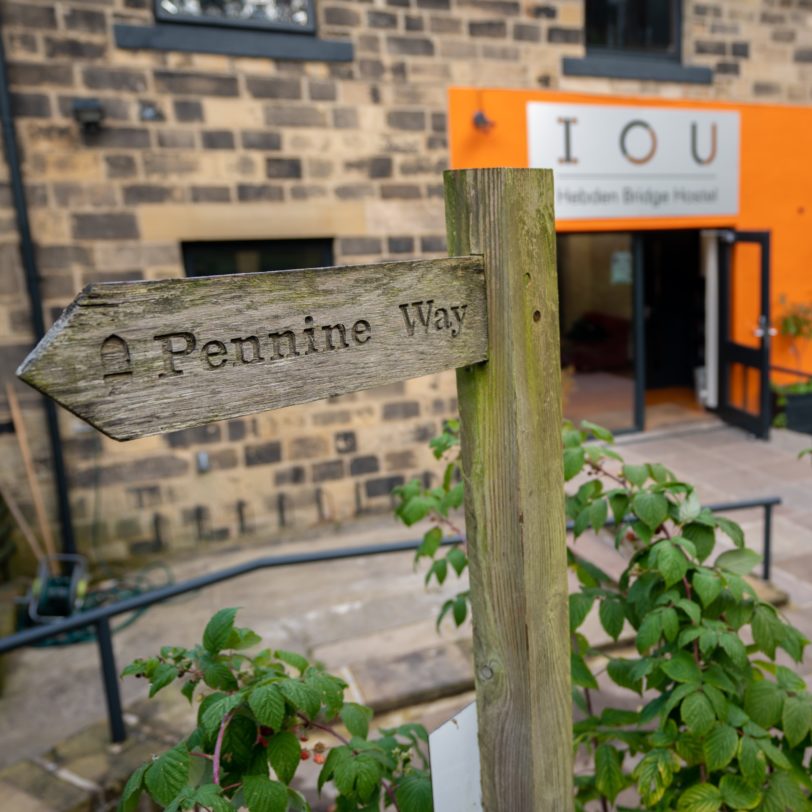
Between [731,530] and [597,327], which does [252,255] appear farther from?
[731,530]

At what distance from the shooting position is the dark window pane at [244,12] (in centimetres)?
523

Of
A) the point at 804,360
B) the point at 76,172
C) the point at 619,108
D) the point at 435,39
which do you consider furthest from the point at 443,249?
the point at 804,360

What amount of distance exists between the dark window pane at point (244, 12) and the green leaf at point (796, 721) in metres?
5.44

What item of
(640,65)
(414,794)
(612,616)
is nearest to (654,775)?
(612,616)

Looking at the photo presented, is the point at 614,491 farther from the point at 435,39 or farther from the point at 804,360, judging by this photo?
the point at 804,360

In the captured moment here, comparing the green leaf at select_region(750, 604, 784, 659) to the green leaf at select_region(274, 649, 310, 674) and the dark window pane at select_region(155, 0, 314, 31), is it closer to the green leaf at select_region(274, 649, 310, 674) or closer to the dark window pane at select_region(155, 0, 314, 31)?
the green leaf at select_region(274, 649, 310, 674)

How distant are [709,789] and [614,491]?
0.67m

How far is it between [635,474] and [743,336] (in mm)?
6605

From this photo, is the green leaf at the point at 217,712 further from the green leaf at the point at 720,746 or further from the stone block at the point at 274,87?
the stone block at the point at 274,87

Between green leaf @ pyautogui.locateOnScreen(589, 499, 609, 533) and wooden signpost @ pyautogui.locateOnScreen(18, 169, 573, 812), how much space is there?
0.40 metres

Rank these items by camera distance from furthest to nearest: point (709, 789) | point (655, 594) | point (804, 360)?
point (804, 360) < point (655, 594) < point (709, 789)

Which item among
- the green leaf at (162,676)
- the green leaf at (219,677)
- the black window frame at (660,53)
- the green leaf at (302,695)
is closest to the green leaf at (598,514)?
the green leaf at (302,695)

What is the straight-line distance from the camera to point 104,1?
5.01 meters

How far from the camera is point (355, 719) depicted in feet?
5.15
